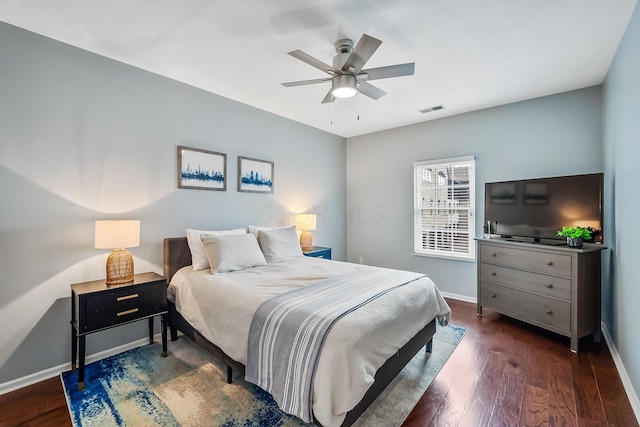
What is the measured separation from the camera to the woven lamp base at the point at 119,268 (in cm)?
237

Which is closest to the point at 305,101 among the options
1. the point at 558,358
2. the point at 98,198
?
the point at 98,198

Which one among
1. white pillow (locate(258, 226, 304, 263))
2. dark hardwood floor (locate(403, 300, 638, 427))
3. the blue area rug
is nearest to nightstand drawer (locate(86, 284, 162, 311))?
the blue area rug

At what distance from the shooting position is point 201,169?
Result: 3262mm

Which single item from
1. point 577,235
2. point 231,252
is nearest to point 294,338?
point 231,252

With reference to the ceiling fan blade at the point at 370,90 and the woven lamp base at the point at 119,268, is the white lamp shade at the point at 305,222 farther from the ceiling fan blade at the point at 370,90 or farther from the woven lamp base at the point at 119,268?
the woven lamp base at the point at 119,268

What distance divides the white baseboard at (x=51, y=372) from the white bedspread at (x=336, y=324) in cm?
60

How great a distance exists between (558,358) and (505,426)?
1.26m

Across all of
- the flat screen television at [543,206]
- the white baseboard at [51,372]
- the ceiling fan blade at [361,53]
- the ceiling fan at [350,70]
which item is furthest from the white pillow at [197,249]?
the flat screen television at [543,206]

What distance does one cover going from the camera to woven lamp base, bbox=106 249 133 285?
2369mm

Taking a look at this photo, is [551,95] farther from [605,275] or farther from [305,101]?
[305,101]

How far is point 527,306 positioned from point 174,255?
3.77 metres

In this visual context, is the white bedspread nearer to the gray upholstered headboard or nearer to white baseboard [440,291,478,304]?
the gray upholstered headboard

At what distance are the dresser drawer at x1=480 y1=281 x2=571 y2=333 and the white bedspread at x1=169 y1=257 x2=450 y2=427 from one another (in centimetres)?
114

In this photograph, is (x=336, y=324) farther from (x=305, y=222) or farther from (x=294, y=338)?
(x=305, y=222)
